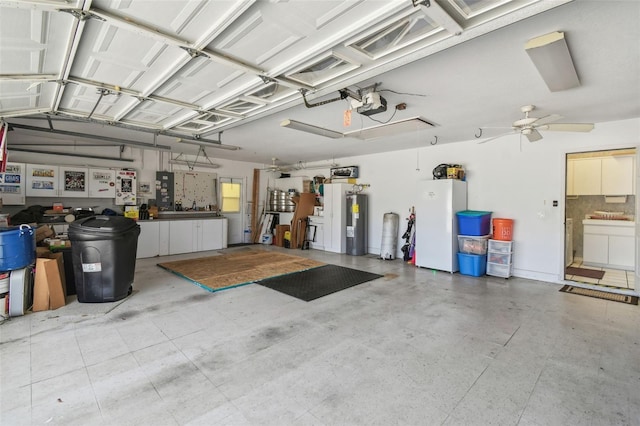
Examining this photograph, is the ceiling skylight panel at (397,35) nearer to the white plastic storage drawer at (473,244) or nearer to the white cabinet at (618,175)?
the white plastic storage drawer at (473,244)

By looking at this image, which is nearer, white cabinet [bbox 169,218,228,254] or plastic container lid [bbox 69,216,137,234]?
plastic container lid [bbox 69,216,137,234]

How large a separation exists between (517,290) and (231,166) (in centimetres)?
759

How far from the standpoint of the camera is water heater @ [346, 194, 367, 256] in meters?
7.28

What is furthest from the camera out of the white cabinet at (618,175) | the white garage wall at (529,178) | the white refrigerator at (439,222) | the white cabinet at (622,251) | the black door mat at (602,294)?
the white cabinet at (618,175)

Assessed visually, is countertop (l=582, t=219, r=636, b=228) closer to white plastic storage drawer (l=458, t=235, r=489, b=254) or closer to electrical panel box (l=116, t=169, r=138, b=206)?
white plastic storage drawer (l=458, t=235, r=489, b=254)

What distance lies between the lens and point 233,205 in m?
8.89

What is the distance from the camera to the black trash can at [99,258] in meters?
3.61

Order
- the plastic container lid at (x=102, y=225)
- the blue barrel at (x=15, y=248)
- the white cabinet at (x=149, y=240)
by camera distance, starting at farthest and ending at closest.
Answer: the white cabinet at (x=149, y=240) < the plastic container lid at (x=102, y=225) < the blue barrel at (x=15, y=248)

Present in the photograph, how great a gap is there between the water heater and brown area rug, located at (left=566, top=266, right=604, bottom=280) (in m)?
4.11

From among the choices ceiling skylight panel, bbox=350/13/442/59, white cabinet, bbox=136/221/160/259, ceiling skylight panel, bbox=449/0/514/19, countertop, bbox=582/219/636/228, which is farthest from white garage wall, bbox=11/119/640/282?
ceiling skylight panel, bbox=449/0/514/19

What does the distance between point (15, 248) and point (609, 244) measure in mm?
9541

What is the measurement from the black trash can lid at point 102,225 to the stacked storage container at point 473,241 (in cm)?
548

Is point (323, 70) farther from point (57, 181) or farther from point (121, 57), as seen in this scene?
point (57, 181)

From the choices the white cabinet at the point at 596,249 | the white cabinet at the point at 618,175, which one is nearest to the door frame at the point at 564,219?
the white cabinet at the point at 596,249
